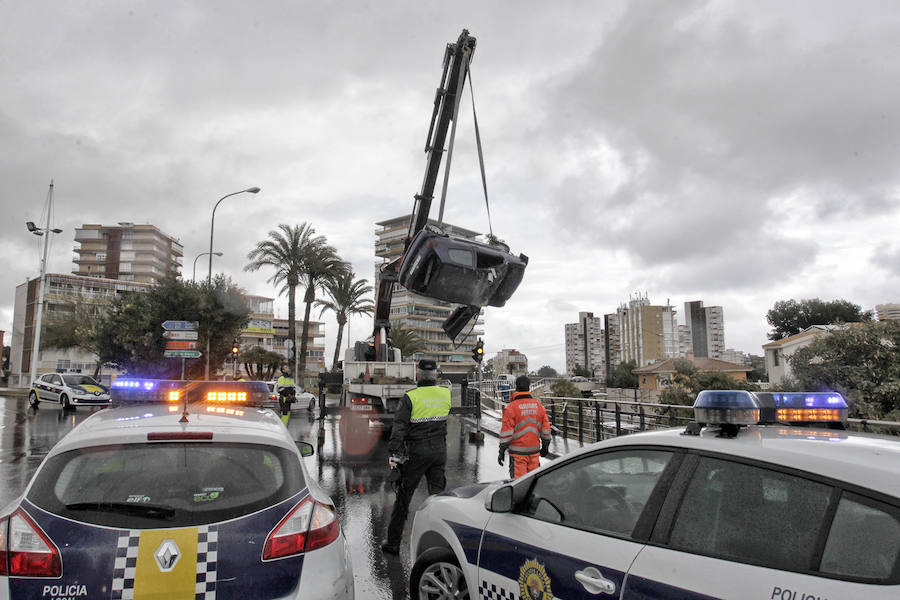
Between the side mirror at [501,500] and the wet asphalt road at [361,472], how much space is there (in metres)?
1.80

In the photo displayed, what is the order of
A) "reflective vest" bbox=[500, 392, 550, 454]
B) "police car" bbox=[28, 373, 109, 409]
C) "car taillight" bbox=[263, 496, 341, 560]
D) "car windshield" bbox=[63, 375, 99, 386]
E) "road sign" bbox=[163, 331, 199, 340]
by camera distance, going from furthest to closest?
"car windshield" bbox=[63, 375, 99, 386]
"police car" bbox=[28, 373, 109, 409]
"road sign" bbox=[163, 331, 199, 340]
"reflective vest" bbox=[500, 392, 550, 454]
"car taillight" bbox=[263, 496, 341, 560]

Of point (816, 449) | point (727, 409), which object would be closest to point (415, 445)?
point (727, 409)

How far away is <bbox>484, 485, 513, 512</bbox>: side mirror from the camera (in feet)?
10.0

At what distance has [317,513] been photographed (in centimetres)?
291

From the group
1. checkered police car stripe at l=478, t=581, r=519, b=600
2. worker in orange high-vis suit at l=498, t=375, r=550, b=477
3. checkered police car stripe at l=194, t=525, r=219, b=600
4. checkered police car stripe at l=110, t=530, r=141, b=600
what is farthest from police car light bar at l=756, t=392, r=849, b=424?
worker in orange high-vis suit at l=498, t=375, r=550, b=477

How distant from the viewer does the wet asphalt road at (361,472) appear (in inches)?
197

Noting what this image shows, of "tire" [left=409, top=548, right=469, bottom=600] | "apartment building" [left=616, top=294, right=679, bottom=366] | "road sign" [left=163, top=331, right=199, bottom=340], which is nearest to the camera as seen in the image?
"tire" [left=409, top=548, right=469, bottom=600]

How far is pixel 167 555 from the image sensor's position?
249 centimetres

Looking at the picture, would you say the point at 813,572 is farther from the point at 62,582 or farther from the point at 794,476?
the point at 62,582

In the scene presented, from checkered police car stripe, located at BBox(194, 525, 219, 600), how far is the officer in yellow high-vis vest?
289 centimetres

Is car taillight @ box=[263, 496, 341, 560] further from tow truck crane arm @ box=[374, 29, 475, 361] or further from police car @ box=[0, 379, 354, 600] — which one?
tow truck crane arm @ box=[374, 29, 475, 361]

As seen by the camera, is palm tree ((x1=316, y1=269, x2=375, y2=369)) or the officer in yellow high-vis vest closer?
the officer in yellow high-vis vest

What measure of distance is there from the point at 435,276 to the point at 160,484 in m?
6.67

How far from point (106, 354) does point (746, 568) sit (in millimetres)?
37967
